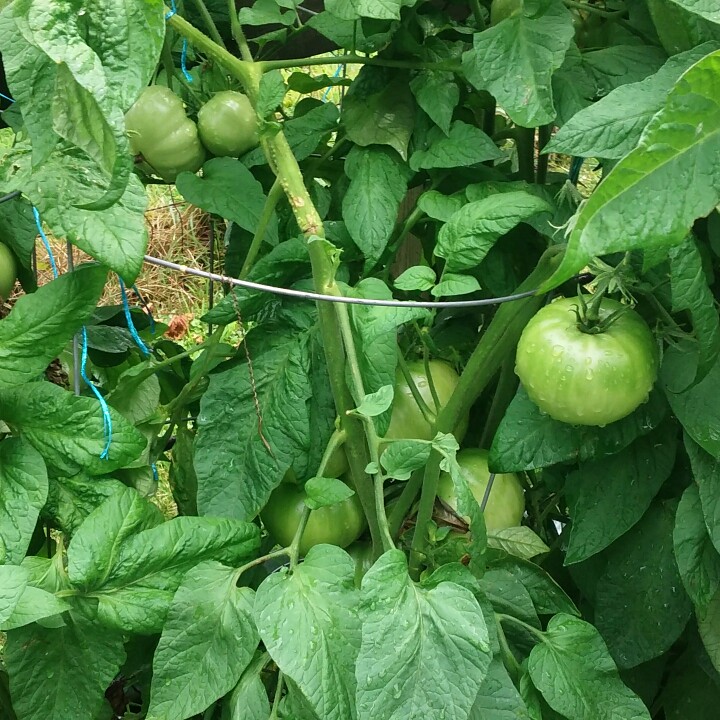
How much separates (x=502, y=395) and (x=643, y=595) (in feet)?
0.75

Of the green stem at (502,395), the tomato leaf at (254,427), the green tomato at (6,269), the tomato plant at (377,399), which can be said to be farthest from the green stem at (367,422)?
the green tomato at (6,269)

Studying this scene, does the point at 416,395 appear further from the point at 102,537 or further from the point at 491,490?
the point at 102,537

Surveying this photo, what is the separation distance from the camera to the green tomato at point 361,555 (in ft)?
2.42

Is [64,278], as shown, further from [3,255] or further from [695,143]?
[695,143]

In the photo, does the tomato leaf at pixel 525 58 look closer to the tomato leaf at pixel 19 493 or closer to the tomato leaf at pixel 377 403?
the tomato leaf at pixel 377 403

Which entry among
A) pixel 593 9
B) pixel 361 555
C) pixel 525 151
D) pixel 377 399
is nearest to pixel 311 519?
pixel 361 555

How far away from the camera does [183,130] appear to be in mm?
768

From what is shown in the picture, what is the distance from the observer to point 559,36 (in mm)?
633

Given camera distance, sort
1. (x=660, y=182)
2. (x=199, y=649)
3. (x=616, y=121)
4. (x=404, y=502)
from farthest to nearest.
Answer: (x=404, y=502) < (x=199, y=649) < (x=616, y=121) < (x=660, y=182)

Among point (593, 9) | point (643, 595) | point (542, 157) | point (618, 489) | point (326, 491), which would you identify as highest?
point (593, 9)

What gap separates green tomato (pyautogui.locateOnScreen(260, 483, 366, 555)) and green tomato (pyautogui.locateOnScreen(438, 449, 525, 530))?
3.3 inches

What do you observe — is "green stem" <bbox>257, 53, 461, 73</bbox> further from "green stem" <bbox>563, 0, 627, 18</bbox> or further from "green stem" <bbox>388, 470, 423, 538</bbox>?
"green stem" <bbox>388, 470, 423, 538</bbox>

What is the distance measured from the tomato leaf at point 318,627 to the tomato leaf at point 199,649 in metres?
0.06

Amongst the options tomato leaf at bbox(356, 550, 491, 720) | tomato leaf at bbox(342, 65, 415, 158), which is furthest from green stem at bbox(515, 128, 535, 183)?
tomato leaf at bbox(356, 550, 491, 720)
